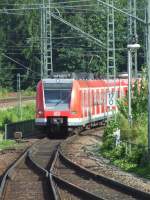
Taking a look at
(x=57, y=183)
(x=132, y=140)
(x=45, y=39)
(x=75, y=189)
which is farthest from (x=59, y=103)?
(x=75, y=189)

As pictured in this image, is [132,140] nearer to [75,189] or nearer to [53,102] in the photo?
[53,102]

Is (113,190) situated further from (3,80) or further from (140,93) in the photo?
(3,80)

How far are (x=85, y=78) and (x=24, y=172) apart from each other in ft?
62.5

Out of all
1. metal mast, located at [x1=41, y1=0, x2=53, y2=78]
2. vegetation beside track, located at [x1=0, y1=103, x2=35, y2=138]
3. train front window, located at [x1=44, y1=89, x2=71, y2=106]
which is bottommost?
vegetation beside track, located at [x1=0, y1=103, x2=35, y2=138]

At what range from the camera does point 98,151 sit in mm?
27281

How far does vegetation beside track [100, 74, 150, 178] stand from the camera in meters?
21.2

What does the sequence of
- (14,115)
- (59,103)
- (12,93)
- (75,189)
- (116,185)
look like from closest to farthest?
1. (75,189)
2. (116,185)
3. (59,103)
4. (14,115)
5. (12,93)

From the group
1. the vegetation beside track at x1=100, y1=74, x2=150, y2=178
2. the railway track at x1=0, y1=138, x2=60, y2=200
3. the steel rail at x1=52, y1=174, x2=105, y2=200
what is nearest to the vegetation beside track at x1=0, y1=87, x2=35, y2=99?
the vegetation beside track at x1=100, y1=74, x2=150, y2=178

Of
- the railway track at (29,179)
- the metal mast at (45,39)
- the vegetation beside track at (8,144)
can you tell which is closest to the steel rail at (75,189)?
the railway track at (29,179)

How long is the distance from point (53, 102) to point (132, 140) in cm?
964

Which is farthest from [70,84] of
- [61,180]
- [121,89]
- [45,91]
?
[61,180]

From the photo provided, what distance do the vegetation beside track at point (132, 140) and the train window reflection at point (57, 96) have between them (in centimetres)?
378

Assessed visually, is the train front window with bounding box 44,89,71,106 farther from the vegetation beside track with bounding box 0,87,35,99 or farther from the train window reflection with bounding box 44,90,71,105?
the vegetation beside track with bounding box 0,87,35,99

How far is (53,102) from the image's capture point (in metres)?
35.4
